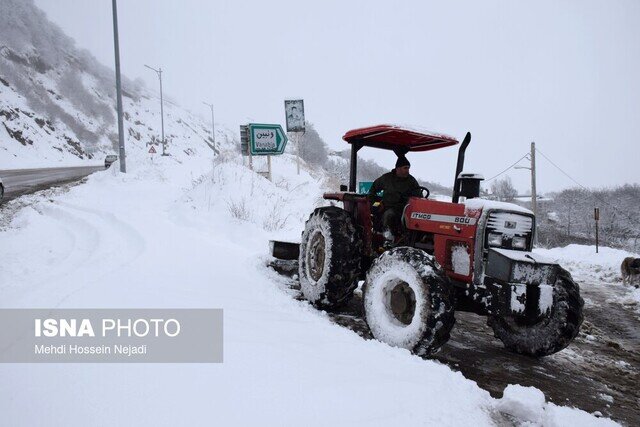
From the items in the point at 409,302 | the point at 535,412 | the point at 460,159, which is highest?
the point at 460,159

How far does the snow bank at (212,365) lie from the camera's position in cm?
203

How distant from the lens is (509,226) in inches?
132

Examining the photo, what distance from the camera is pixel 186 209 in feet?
31.4

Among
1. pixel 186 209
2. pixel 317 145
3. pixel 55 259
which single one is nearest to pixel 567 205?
pixel 317 145

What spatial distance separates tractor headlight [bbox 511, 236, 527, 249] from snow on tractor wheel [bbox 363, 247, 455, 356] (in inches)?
30.3

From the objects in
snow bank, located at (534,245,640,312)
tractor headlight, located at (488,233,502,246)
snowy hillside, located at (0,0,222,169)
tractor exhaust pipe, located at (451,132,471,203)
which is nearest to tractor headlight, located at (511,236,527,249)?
tractor headlight, located at (488,233,502,246)

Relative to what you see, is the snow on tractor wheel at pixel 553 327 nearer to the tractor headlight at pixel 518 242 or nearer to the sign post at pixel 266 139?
the tractor headlight at pixel 518 242

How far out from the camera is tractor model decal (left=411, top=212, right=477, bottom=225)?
→ 3.34m

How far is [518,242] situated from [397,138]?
181 centimetres

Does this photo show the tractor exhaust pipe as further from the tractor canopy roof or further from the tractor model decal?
the tractor canopy roof

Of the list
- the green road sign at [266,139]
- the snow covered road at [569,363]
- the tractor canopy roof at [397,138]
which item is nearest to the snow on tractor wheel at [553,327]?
the snow covered road at [569,363]

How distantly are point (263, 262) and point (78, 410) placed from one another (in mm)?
3981

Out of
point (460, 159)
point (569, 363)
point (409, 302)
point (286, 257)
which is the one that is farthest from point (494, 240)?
point (286, 257)

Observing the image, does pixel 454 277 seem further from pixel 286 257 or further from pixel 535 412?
pixel 286 257
